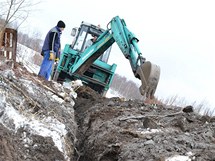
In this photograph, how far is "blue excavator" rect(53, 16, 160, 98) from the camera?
5949 millimetres

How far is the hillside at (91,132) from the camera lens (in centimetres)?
378

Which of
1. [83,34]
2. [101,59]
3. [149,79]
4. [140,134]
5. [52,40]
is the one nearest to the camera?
[140,134]

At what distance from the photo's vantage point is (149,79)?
579 cm

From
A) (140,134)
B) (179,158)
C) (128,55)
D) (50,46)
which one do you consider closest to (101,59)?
(50,46)

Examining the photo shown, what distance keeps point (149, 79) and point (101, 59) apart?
5.18 meters

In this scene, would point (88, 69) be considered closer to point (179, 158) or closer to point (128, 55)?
point (128, 55)

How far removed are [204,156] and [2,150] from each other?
2056 millimetres

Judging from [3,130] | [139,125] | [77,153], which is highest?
[139,125]

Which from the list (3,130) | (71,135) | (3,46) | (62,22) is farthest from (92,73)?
(3,130)

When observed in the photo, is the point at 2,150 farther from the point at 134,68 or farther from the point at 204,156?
the point at 134,68

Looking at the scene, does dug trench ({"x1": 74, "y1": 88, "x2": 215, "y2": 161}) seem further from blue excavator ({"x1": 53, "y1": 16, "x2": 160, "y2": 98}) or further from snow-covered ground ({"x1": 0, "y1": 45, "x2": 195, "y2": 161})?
blue excavator ({"x1": 53, "y1": 16, "x2": 160, "y2": 98})

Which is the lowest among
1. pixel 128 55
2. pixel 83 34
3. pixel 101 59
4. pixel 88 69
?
pixel 88 69

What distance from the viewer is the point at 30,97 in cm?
529

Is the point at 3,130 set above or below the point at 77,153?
above
